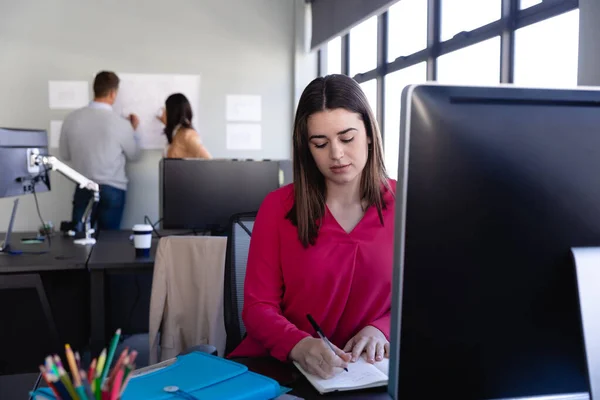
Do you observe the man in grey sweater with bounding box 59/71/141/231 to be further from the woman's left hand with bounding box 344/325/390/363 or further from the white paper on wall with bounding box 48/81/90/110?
the woman's left hand with bounding box 344/325/390/363

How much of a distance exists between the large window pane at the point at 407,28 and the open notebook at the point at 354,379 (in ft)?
8.51

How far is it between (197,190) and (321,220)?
5.62 ft

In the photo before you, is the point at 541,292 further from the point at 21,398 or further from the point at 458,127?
the point at 21,398

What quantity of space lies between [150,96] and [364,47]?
6.11 feet

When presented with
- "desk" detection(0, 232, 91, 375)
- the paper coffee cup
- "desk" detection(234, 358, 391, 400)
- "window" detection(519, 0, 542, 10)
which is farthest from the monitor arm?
"window" detection(519, 0, 542, 10)

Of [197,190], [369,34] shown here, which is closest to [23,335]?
[197,190]

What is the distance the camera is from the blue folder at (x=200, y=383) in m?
0.84

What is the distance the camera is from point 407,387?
26.0 inches

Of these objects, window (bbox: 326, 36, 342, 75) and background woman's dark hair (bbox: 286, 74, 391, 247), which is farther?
window (bbox: 326, 36, 342, 75)

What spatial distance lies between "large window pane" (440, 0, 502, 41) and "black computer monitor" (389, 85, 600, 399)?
2.10m

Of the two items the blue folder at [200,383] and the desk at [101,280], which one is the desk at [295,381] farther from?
the desk at [101,280]

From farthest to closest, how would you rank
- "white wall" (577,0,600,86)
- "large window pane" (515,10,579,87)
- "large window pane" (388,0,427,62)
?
"large window pane" (388,0,427,62) → "large window pane" (515,10,579,87) → "white wall" (577,0,600,86)

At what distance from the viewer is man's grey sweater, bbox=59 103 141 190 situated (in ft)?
14.6

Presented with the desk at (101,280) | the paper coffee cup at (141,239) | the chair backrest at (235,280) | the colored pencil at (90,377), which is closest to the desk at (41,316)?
the desk at (101,280)
